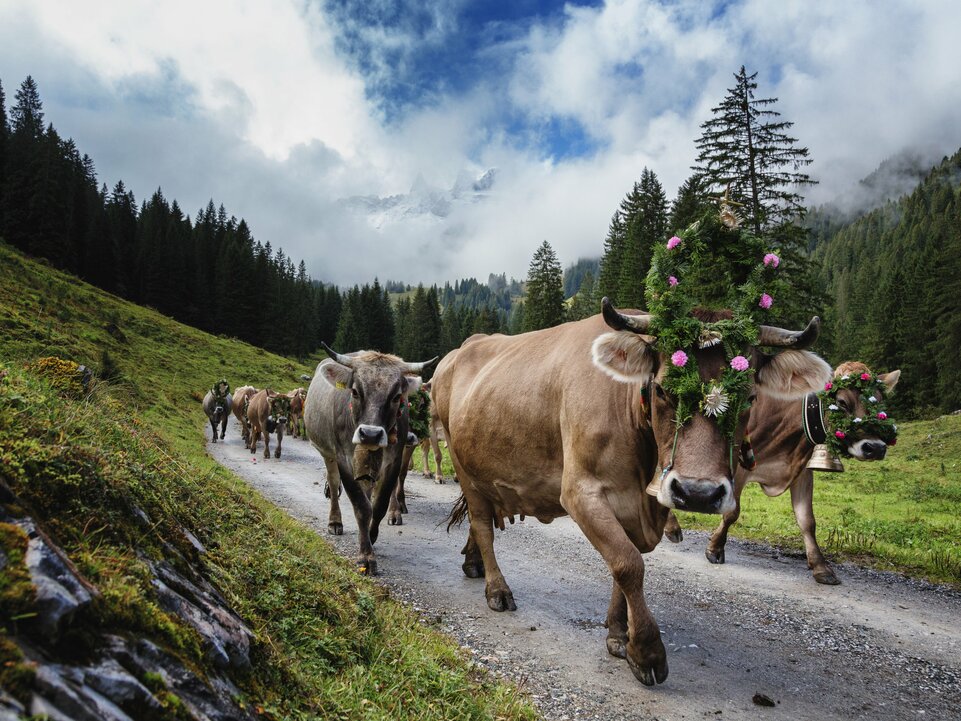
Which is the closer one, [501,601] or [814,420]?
[501,601]

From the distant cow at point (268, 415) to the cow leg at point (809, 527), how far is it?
57.7ft

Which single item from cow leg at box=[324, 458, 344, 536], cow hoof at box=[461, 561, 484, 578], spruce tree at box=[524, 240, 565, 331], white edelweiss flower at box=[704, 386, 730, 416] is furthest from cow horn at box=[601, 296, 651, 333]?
spruce tree at box=[524, 240, 565, 331]

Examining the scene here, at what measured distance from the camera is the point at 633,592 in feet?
14.1

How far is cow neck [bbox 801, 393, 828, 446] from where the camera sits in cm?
718

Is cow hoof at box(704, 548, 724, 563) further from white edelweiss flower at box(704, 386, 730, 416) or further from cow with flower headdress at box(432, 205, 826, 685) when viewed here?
white edelweiss flower at box(704, 386, 730, 416)

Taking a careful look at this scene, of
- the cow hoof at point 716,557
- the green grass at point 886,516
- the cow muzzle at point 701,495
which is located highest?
the cow muzzle at point 701,495

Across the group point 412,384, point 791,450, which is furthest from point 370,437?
point 791,450

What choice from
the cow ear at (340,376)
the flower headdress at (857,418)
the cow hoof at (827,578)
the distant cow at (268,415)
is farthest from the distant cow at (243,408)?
the flower headdress at (857,418)

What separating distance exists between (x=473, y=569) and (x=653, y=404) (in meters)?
3.99

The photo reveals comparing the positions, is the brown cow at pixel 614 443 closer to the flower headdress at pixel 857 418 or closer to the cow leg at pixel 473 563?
the cow leg at pixel 473 563

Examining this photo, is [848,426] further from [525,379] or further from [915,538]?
[525,379]

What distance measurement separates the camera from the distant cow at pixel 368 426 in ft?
24.5

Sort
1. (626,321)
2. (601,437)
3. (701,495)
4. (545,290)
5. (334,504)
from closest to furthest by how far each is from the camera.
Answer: (701,495) < (626,321) < (601,437) < (334,504) < (545,290)

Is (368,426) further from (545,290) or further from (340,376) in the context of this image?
(545,290)
